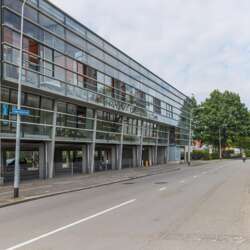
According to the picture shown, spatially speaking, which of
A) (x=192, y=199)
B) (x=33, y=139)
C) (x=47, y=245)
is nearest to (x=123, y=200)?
(x=192, y=199)

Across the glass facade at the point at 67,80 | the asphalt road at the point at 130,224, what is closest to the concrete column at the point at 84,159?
the glass facade at the point at 67,80

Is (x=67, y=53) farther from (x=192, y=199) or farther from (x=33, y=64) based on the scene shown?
(x=192, y=199)

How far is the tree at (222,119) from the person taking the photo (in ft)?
269

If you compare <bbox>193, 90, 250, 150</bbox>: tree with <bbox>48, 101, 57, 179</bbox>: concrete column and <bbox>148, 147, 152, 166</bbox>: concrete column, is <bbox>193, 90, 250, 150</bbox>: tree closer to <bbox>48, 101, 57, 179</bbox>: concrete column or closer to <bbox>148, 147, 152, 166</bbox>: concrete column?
<bbox>148, 147, 152, 166</bbox>: concrete column

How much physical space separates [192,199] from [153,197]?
1.73 meters

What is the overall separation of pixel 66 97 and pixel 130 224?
19794 mm

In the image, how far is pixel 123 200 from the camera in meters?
14.7

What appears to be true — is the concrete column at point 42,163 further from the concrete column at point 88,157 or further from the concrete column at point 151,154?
the concrete column at point 151,154

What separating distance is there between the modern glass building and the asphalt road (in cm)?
910

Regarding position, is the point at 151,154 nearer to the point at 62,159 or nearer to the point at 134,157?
the point at 134,157

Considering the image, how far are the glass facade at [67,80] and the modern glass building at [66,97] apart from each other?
0.06 m

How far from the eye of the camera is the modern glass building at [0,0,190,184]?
23.8 m

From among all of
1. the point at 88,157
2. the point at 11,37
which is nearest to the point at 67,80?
the point at 11,37

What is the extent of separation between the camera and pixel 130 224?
31.2 ft
